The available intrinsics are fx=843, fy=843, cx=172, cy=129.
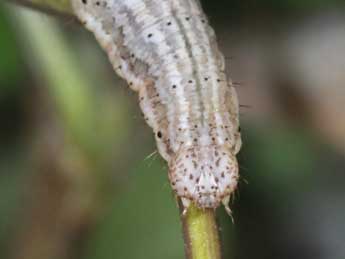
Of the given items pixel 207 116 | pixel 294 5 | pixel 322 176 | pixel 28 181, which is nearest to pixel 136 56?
pixel 207 116

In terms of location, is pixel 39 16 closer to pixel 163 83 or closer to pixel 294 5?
pixel 163 83

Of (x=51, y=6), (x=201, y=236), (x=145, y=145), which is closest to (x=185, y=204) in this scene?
(x=201, y=236)

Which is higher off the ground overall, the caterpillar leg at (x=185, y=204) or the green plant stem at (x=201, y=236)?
the caterpillar leg at (x=185, y=204)

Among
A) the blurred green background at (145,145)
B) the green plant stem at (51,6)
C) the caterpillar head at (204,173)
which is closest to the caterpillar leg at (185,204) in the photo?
the caterpillar head at (204,173)

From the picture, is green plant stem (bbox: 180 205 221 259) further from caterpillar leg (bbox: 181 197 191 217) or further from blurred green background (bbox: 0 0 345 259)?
blurred green background (bbox: 0 0 345 259)

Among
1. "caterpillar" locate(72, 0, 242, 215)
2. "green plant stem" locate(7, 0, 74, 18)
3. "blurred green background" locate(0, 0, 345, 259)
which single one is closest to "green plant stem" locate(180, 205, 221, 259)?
"caterpillar" locate(72, 0, 242, 215)

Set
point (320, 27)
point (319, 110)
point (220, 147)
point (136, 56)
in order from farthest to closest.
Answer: point (320, 27), point (319, 110), point (136, 56), point (220, 147)

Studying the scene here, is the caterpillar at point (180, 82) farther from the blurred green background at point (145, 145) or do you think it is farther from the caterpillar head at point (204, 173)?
the blurred green background at point (145, 145)
